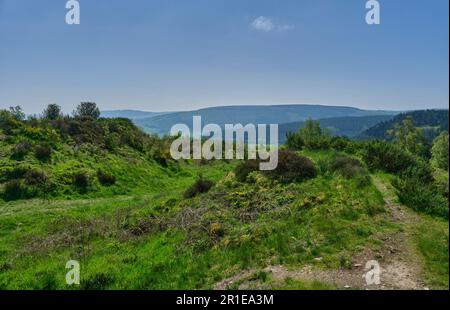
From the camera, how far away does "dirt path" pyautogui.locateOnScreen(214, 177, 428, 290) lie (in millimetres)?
7105

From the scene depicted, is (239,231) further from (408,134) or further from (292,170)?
(408,134)

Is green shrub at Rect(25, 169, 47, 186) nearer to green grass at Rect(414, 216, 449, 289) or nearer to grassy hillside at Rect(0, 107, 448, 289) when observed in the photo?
grassy hillside at Rect(0, 107, 448, 289)

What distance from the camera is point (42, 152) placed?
26844 mm

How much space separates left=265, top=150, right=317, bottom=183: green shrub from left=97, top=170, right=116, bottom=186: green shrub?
44.9 feet

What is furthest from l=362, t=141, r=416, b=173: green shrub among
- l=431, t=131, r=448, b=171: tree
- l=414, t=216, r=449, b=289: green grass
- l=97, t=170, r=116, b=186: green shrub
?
l=97, t=170, r=116, b=186: green shrub

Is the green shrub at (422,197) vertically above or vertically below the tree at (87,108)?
below

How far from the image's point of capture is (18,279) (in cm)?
1073

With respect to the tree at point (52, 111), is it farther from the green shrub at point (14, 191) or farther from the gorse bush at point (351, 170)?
the gorse bush at point (351, 170)

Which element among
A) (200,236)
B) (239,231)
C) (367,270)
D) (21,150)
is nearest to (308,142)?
(239,231)

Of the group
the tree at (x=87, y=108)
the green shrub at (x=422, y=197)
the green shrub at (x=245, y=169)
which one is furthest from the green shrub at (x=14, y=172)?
the tree at (x=87, y=108)

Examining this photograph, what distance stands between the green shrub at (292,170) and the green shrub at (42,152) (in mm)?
18531

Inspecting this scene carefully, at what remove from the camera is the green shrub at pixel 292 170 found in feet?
52.8

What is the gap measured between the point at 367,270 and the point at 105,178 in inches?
841
